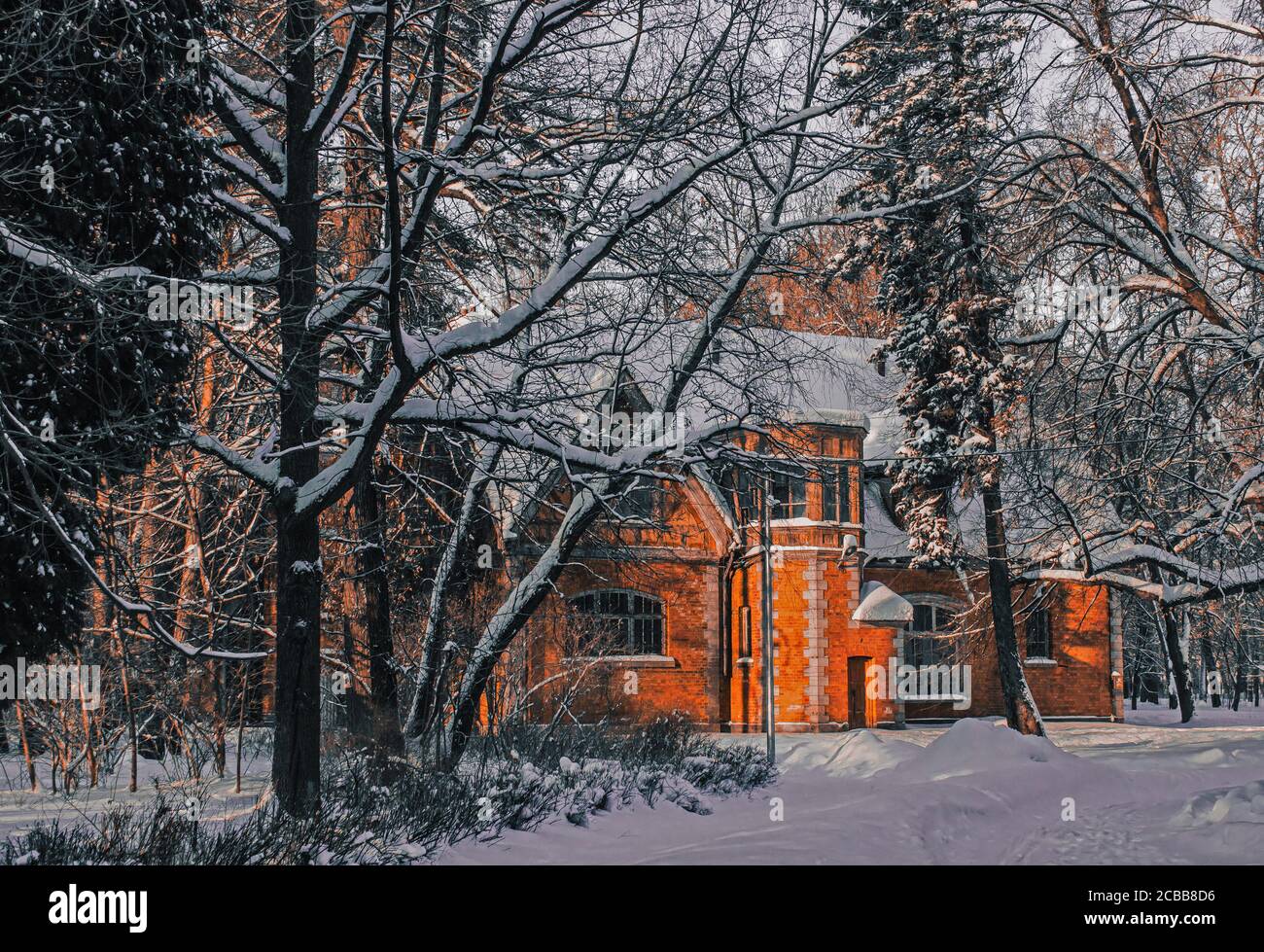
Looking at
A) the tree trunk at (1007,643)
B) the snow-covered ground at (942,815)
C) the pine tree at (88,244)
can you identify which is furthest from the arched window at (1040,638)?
the pine tree at (88,244)

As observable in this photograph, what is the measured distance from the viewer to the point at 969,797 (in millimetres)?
12586

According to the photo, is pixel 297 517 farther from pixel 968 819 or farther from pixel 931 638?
pixel 931 638

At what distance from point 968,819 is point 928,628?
2559cm

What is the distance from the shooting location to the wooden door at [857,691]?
1284 inches

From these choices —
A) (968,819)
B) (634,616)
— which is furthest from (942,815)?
(634,616)

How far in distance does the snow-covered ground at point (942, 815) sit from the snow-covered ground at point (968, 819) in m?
0.02

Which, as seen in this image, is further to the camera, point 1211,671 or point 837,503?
point 1211,671

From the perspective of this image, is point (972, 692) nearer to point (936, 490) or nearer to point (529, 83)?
point (936, 490)

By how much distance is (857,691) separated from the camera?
32.8 m

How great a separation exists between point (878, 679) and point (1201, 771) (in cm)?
1634

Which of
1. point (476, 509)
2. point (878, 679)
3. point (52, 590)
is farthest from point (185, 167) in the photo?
point (878, 679)

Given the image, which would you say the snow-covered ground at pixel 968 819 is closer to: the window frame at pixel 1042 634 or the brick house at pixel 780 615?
the brick house at pixel 780 615

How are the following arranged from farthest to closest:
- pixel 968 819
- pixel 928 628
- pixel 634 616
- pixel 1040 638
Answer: pixel 1040 638, pixel 928 628, pixel 634 616, pixel 968 819

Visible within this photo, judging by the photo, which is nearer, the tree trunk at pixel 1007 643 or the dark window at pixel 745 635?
the tree trunk at pixel 1007 643
